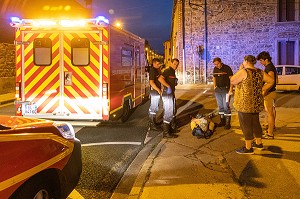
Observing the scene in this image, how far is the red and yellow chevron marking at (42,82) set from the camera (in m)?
9.17

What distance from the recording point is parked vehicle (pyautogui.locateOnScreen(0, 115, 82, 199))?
3146 millimetres

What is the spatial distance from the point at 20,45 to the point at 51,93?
4.42ft

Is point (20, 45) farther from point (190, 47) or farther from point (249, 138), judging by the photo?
point (190, 47)

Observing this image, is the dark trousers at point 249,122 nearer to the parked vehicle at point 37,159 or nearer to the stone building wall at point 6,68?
the parked vehicle at point 37,159

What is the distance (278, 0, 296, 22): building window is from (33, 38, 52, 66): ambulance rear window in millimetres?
21521

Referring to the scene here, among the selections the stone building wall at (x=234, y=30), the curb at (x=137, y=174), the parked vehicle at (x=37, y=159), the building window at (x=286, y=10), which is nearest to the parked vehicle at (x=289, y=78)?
the stone building wall at (x=234, y=30)

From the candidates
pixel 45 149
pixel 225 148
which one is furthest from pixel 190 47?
pixel 45 149

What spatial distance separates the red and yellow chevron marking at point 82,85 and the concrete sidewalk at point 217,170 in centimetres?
213

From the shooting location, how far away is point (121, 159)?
23.1 feet

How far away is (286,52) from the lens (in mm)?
26938

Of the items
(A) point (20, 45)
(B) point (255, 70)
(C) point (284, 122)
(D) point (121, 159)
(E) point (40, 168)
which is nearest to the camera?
(E) point (40, 168)

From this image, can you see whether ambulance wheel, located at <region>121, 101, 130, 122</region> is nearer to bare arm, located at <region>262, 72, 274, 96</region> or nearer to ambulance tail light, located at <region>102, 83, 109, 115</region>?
ambulance tail light, located at <region>102, 83, 109, 115</region>

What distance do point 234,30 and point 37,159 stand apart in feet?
82.7

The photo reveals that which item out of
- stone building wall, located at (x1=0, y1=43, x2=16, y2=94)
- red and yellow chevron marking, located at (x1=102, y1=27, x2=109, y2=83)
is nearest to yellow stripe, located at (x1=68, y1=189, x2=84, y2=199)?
red and yellow chevron marking, located at (x1=102, y1=27, x2=109, y2=83)
